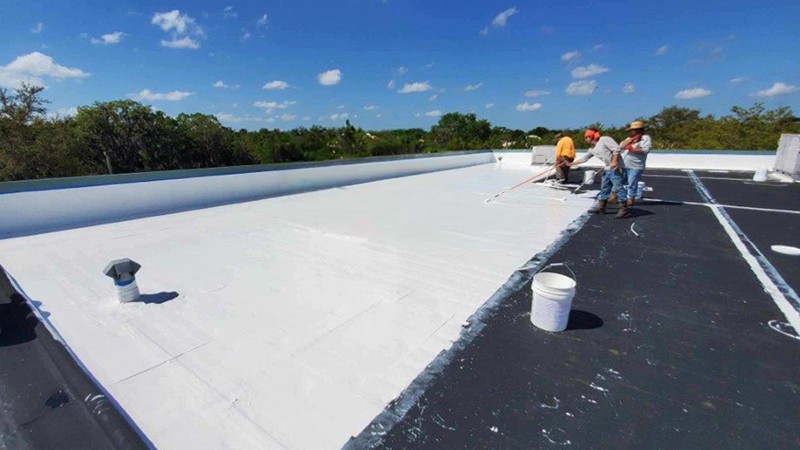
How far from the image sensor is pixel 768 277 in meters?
2.66

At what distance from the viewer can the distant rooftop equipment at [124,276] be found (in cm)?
215

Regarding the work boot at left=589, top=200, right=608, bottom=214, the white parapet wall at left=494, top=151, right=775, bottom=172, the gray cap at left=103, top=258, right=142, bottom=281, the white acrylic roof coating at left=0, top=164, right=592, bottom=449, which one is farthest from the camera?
the white parapet wall at left=494, top=151, right=775, bottom=172

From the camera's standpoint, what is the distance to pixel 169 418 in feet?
4.53

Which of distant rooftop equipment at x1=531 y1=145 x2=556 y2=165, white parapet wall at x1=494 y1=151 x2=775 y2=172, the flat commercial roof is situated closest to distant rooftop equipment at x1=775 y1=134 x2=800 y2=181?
white parapet wall at x1=494 y1=151 x2=775 y2=172

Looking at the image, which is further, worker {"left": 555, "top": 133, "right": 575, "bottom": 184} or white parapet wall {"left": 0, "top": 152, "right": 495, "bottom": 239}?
worker {"left": 555, "top": 133, "right": 575, "bottom": 184}

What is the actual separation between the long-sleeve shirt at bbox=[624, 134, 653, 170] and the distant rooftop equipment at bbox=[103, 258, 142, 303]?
5.26 meters

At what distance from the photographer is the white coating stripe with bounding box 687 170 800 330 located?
85.8 inches

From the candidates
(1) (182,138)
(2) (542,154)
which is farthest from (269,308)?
(1) (182,138)

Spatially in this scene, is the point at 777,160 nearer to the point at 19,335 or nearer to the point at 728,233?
the point at 728,233

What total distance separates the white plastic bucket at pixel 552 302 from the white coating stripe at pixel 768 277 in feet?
4.40

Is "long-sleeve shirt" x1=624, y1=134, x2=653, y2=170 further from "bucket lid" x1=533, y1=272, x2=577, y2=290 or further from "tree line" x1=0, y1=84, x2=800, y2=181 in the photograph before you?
"tree line" x1=0, y1=84, x2=800, y2=181

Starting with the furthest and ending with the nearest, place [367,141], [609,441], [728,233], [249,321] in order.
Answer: [367,141] → [728,233] → [249,321] → [609,441]

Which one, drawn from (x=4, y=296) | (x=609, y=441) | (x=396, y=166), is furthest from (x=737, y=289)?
(x=396, y=166)

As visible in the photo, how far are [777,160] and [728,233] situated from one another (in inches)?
300
